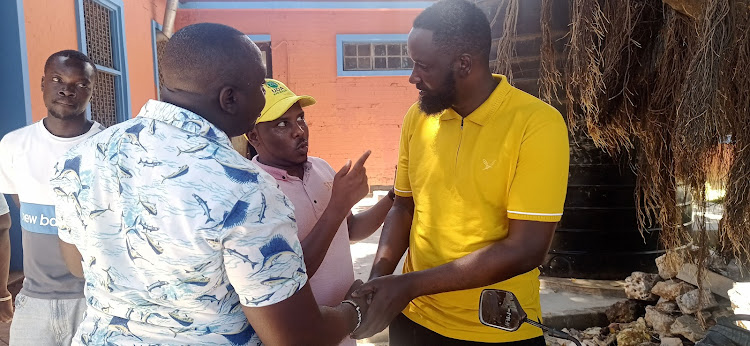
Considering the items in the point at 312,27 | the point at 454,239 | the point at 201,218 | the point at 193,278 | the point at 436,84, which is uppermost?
the point at 312,27

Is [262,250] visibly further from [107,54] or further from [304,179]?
[107,54]

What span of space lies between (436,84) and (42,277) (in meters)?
1.90

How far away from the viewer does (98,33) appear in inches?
259

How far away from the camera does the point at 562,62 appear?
4.02 m

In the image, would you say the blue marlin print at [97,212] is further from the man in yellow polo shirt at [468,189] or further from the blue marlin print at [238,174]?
the man in yellow polo shirt at [468,189]

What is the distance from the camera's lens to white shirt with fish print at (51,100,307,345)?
108cm

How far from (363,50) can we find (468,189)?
8.95 meters

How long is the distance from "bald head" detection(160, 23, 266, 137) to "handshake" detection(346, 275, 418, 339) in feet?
2.52

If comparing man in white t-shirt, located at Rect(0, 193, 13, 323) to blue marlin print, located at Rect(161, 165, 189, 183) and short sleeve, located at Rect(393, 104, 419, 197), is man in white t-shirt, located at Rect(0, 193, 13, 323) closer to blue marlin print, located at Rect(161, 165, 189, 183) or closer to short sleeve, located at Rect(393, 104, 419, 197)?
short sleeve, located at Rect(393, 104, 419, 197)

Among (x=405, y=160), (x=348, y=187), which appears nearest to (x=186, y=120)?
(x=348, y=187)

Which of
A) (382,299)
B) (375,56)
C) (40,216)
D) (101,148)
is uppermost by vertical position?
(375,56)

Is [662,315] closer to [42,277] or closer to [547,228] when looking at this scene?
[547,228]

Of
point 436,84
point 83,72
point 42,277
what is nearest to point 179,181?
→ point 436,84

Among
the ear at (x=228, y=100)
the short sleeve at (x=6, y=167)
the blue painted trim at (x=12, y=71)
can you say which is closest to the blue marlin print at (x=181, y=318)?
the ear at (x=228, y=100)
